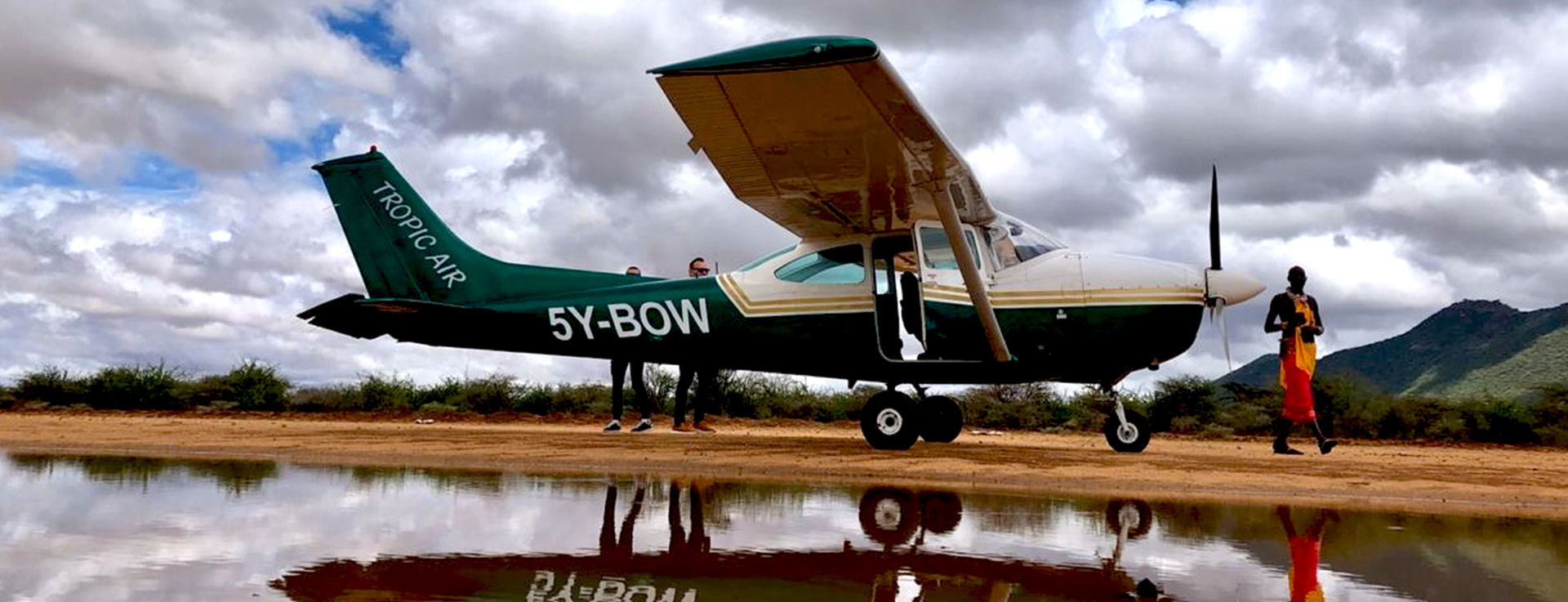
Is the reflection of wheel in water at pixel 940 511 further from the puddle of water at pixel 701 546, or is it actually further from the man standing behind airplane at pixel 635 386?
the man standing behind airplane at pixel 635 386

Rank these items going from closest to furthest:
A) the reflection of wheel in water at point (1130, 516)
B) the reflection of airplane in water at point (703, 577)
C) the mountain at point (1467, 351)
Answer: the reflection of airplane in water at point (703, 577)
the reflection of wheel in water at point (1130, 516)
the mountain at point (1467, 351)

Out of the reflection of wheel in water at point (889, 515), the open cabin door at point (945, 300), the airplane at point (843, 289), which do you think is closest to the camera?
the reflection of wheel in water at point (889, 515)

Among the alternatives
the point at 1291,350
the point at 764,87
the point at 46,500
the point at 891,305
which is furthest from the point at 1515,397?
the point at 46,500

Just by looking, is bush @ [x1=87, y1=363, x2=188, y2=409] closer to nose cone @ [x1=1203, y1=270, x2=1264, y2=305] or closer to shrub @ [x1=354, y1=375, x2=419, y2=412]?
shrub @ [x1=354, y1=375, x2=419, y2=412]

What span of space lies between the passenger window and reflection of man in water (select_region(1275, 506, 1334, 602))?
4.67 metres

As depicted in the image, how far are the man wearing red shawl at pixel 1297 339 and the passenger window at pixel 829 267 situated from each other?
11.1 ft

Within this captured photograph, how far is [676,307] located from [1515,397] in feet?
41.0

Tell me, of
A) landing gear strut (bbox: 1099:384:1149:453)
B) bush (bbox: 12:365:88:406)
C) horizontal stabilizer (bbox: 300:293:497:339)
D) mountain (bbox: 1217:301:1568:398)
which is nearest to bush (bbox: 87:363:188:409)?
bush (bbox: 12:365:88:406)

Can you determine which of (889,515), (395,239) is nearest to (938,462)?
(889,515)

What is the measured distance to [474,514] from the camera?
478 centimetres

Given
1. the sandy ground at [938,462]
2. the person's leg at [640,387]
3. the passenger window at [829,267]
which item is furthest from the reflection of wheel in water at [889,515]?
the person's leg at [640,387]

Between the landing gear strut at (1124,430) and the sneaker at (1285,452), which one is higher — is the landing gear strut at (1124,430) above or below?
above

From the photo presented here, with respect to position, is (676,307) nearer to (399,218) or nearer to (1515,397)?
(399,218)

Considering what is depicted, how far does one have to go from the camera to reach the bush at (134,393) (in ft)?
59.9
